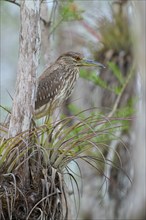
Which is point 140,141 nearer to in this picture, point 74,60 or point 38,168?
point 38,168

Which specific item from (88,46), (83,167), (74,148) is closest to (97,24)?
(88,46)

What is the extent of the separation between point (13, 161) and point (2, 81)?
583 centimetres

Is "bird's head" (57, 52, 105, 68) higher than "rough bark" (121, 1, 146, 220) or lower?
higher

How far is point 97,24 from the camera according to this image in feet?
28.9

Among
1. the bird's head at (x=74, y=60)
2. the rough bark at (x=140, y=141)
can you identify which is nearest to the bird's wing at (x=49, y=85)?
the bird's head at (x=74, y=60)

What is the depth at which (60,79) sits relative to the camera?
6.27m

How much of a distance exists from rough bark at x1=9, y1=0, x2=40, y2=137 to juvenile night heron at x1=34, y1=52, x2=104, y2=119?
122 cm

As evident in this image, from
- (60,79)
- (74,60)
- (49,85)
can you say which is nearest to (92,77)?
(74,60)

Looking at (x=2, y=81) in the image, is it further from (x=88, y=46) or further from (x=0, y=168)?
(x=0, y=168)

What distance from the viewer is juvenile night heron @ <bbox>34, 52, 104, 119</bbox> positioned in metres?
6.12

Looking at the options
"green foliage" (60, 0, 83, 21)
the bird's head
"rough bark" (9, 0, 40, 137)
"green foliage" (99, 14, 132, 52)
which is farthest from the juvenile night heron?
"green foliage" (99, 14, 132, 52)

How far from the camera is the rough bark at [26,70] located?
4.65 meters

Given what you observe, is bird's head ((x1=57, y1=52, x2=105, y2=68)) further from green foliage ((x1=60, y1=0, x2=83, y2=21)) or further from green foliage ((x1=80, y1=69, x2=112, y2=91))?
green foliage ((x1=80, y1=69, x2=112, y2=91))

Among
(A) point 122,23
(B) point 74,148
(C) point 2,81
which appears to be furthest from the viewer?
(C) point 2,81
